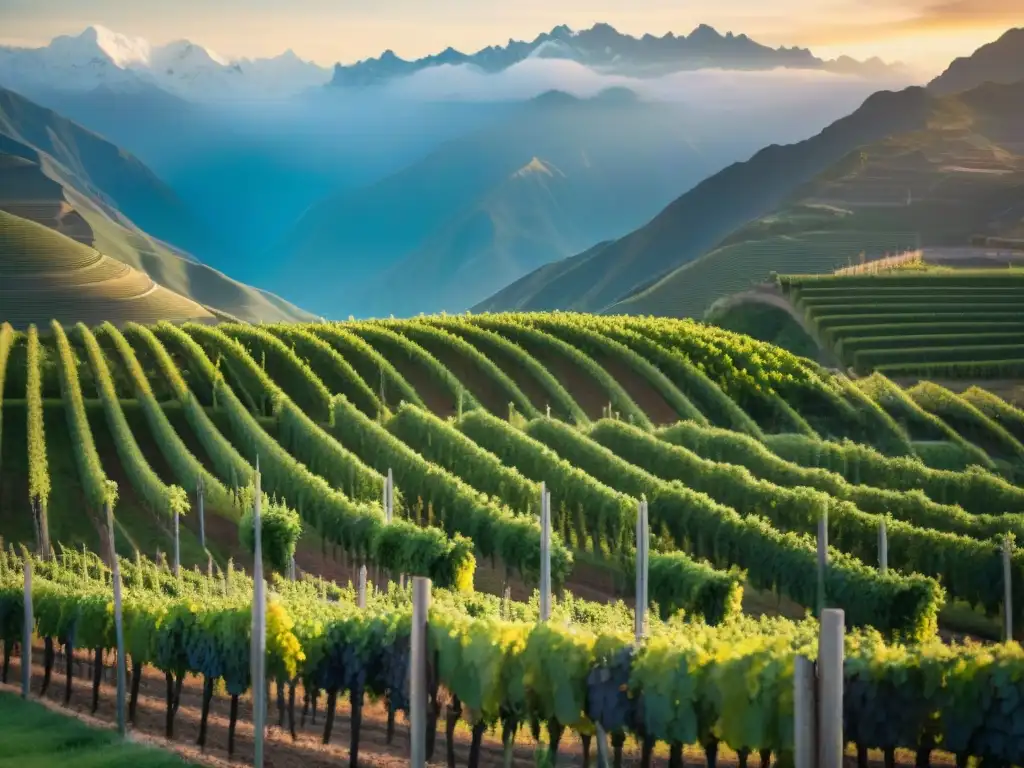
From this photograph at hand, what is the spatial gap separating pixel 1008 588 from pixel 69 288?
10326cm

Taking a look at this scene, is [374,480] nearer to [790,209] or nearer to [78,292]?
[78,292]

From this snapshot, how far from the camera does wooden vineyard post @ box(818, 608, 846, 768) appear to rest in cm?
1341

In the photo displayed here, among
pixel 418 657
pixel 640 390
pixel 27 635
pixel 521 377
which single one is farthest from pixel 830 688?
pixel 521 377

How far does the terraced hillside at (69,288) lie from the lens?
114 metres

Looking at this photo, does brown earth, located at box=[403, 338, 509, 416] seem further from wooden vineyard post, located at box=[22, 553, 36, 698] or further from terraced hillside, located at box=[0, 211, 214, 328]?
terraced hillside, located at box=[0, 211, 214, 328]

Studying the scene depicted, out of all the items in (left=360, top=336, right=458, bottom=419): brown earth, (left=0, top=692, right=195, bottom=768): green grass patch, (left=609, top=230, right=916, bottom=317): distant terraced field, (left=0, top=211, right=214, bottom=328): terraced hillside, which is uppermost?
(left=609, top=230, right=916, bottom=317): distant terraced field

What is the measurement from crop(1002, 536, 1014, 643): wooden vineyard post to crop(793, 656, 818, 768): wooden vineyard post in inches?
608

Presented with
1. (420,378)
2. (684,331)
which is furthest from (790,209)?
(420,378)

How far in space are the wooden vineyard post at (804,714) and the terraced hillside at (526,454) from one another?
14791 millimetres

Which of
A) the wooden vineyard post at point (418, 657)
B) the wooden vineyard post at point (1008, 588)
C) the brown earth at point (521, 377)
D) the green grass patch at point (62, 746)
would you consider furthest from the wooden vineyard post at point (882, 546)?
the brown earth at point (521, 377)

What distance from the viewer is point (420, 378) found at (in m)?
57.1

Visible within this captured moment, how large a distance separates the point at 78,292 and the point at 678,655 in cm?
10717

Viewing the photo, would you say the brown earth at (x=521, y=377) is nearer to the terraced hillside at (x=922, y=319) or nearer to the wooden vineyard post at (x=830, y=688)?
the terraced hillside at (x=922, y=319)

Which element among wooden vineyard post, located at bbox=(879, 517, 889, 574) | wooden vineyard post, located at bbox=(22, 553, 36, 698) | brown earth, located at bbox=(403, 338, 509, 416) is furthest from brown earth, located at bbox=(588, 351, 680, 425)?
wooden vineyard post, located at bbox=(22, 553, 36, 698)
